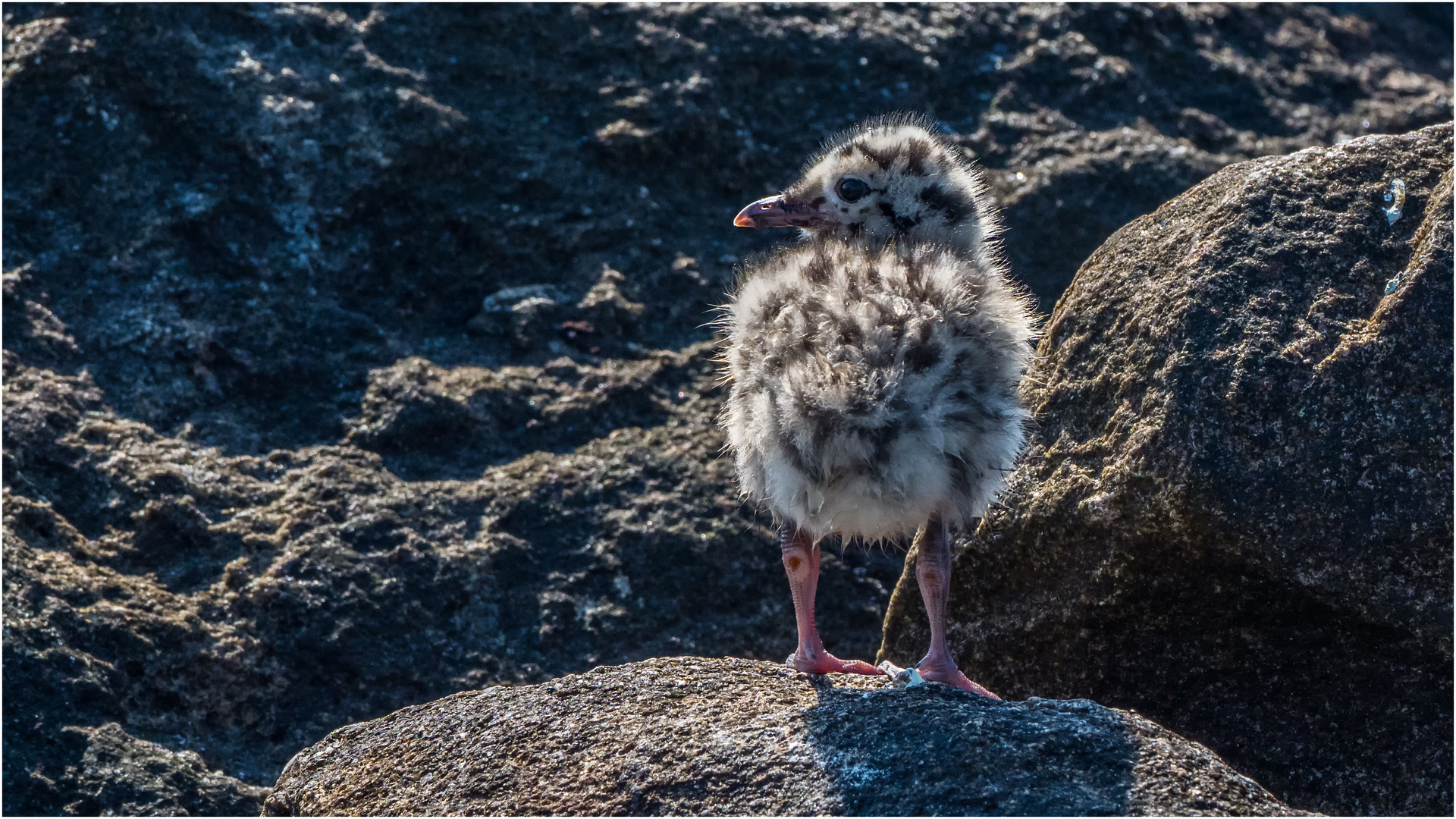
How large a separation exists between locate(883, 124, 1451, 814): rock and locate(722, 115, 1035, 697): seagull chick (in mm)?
348

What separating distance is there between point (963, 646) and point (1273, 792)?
109 cm

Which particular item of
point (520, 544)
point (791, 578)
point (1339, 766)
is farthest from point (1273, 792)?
point (520, 544)

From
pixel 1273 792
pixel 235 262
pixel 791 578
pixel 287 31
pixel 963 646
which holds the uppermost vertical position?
pixel 287 31

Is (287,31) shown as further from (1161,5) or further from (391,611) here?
(1161,5)

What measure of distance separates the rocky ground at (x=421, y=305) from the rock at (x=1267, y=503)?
1.22 metres

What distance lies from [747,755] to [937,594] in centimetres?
103

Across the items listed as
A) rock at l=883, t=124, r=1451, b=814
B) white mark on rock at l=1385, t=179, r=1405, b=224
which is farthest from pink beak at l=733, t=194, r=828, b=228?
white mark on rock at l=1385, t=179, r=1405, b=224

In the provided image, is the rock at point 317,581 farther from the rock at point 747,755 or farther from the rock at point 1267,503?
the rock at point 1267,503

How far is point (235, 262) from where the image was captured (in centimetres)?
595

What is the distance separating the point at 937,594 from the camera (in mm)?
4375

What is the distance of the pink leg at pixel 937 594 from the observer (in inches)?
168

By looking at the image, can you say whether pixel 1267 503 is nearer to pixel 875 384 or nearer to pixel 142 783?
pixel 875 384

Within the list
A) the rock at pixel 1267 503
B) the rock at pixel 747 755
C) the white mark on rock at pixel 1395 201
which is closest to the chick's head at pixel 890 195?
the rock at pixel 1267 503

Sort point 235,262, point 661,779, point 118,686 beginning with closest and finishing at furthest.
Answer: point 661,779
point 118,686
point 235,262
